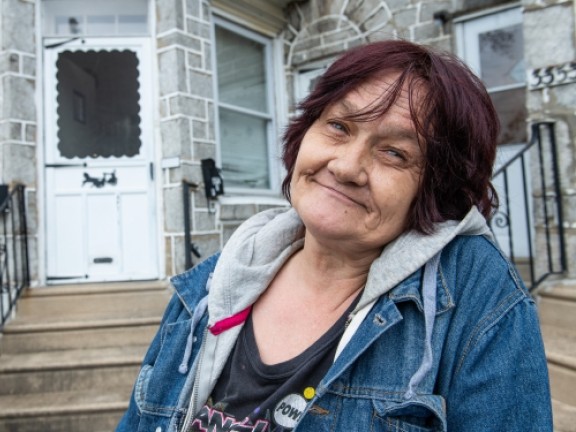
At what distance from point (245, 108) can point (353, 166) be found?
4144 mm

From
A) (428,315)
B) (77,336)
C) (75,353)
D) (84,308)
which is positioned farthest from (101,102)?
(428,315)

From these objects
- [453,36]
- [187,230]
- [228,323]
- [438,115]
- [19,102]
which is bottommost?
[228,323]

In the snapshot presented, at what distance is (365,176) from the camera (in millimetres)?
1026

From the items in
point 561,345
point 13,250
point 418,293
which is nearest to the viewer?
point 418,293

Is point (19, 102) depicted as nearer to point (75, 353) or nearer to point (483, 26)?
point (75, 353)

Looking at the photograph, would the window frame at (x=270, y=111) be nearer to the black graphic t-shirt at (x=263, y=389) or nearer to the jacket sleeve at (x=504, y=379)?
the black graphic t-shirt at (x=263, y=389)

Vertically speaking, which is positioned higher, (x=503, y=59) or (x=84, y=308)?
(x=503, y=59)

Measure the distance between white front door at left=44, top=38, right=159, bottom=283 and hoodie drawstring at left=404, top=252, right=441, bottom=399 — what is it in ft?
11.2

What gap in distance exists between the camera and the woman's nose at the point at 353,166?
3.36ft

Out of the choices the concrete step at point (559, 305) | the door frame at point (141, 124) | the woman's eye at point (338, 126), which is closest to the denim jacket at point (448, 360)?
the woman's eye at point (338, 126)

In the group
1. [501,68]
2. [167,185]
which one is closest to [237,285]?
[167,185]

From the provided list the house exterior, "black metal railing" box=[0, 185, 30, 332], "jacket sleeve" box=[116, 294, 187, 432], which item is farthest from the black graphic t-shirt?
"black metal railing" box=[0, 185, 30, 332]

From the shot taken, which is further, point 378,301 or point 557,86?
point 557,86

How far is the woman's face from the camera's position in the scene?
1.01m
